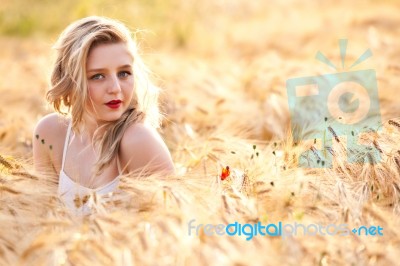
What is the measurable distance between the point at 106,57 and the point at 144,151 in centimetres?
44

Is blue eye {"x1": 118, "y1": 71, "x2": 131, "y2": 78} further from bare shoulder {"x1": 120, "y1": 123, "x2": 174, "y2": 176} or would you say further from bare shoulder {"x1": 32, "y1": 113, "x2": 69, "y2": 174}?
bare shoulder {"x1": 32, "y1": 113, "x2": 69, "y2": 174}

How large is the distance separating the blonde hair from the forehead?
0.02 meters

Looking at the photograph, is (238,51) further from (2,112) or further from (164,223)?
(164,223)

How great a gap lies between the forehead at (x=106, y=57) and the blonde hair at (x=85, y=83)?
23mm

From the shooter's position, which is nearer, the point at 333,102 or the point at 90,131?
the point at 90,131

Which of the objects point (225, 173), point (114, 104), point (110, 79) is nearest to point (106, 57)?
point (110, 79)

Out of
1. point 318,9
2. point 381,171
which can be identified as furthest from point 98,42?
point 318,9

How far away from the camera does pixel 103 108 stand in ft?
9.49

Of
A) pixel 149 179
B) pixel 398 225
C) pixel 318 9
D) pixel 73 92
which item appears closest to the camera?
pixel 398 225

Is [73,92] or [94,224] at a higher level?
[73,92]

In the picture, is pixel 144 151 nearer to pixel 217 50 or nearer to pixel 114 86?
pixel 114 86

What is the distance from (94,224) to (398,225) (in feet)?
3.60

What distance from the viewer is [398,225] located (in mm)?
2400

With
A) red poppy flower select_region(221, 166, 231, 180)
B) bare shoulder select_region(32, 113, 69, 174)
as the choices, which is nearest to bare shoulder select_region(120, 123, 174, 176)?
red poppy flower select_region(221, 166, 231, 180)
